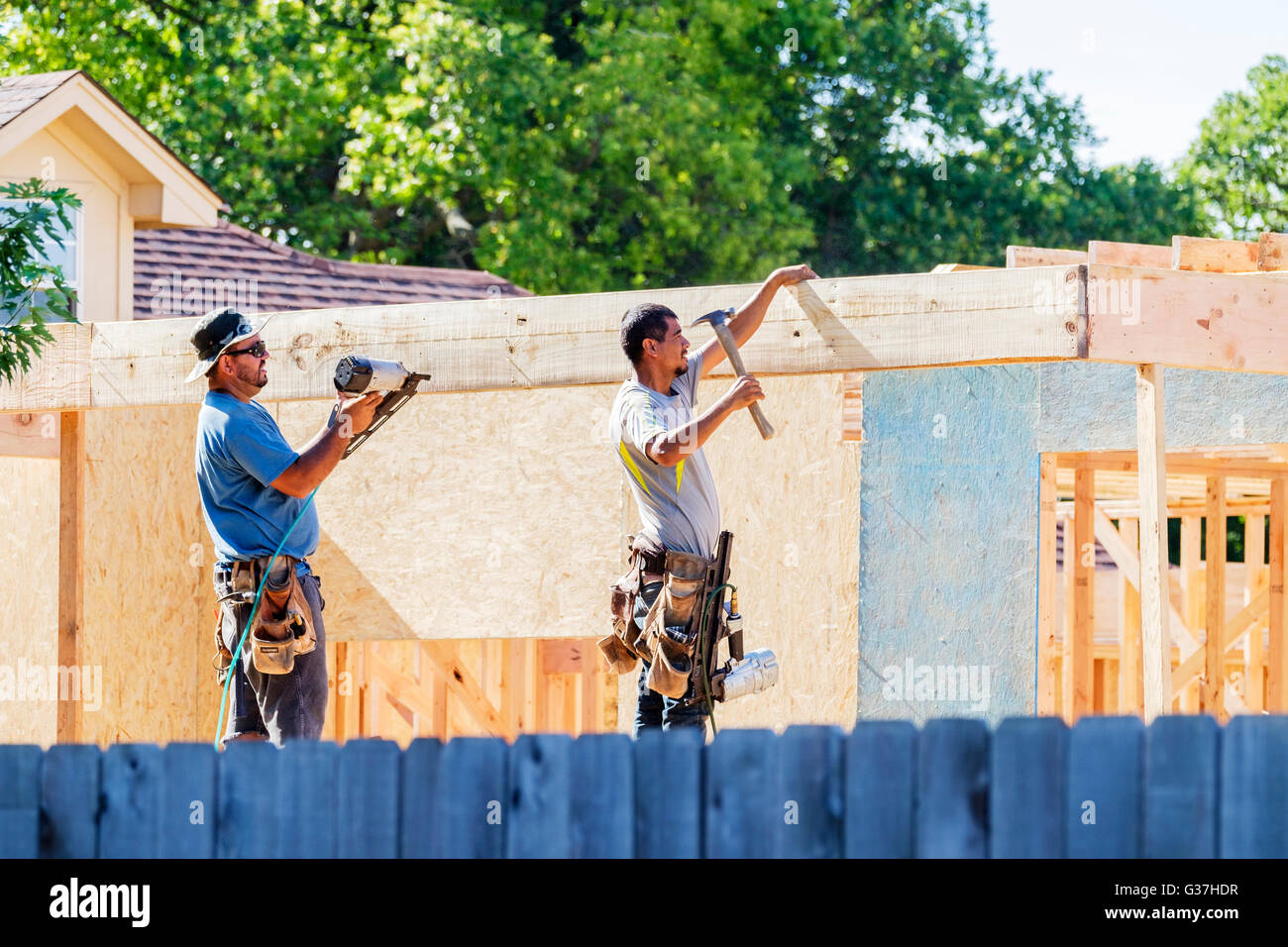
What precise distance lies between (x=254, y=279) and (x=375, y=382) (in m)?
10.1

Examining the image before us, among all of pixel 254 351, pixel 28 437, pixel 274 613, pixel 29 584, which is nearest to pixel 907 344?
pixel 254 351

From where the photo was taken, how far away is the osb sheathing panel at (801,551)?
847cm

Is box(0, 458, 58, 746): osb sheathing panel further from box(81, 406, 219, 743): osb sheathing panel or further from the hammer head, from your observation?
the hammer head

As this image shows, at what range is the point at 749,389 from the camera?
16.3ft

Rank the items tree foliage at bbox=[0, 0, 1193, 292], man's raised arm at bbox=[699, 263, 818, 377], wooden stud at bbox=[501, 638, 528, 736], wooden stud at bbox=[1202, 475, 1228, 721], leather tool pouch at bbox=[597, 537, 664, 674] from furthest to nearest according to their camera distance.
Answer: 1. tree foliage at bbox=[0, 0, 1193, 292]
2. wooden stud at bbox=[501, 638, 528, 736]
3. wooden stud at bbox=[1202, 475, 1228, 721]
4. man's raised arm at bbox=[699, 263, 818, 377]
5. leather tool pouch at bbox=[597, 537, 664, 674]

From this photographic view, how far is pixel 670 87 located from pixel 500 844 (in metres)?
22.1

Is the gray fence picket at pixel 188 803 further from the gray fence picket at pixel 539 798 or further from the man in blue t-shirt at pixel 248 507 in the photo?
the man in blue t-shirt at pixel 248 507

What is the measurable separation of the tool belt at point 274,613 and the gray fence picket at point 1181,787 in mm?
2881

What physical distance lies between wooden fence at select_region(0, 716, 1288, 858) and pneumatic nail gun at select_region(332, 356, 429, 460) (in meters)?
Answer: 1.81

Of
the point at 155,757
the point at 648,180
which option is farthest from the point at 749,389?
the point at 648,180

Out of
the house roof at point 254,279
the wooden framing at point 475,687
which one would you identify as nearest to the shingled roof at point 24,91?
the house roof at point 254,279

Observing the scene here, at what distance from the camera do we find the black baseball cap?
5379mm

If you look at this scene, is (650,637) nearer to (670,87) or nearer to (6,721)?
(6,721)

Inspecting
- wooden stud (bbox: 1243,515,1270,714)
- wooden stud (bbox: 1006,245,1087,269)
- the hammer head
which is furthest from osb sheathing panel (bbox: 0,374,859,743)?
wooden stud (bbox: 1243,515,1270,714)
